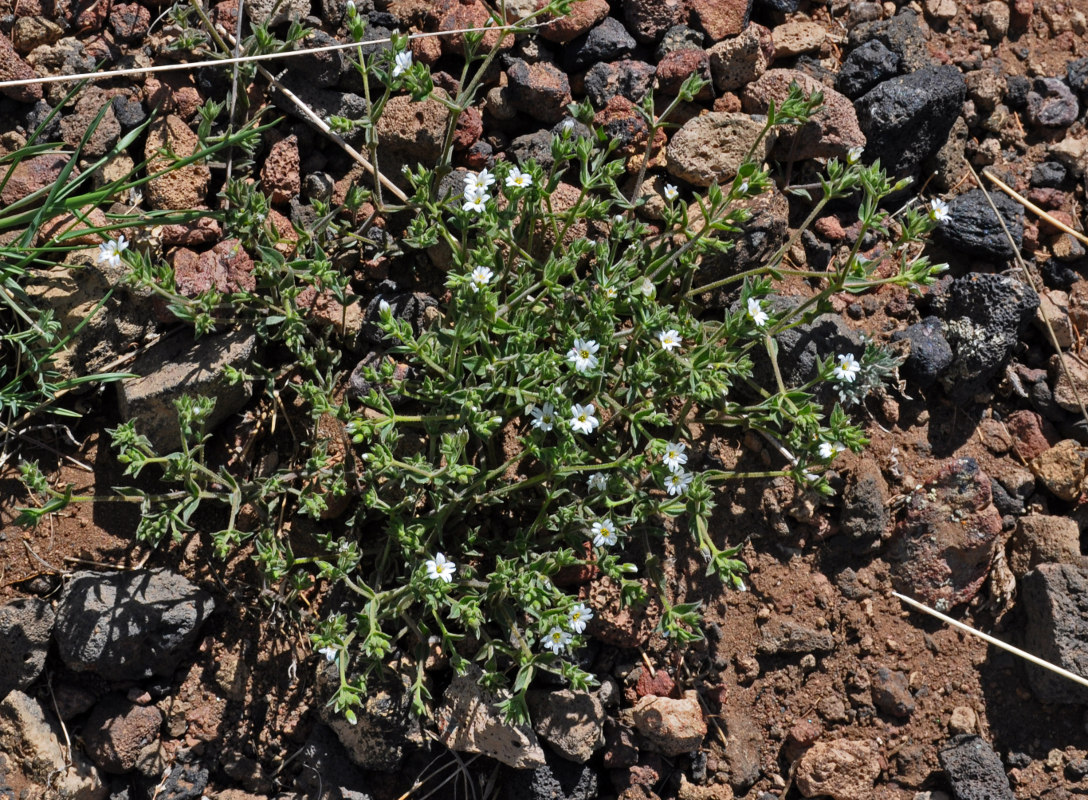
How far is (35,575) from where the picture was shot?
4723 mm

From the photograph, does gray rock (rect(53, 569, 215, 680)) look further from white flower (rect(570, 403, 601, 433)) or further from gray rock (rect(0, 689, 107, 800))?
white flower (rect(570, 403, 601, 433))

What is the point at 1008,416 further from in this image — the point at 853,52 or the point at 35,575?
the point at 35,575

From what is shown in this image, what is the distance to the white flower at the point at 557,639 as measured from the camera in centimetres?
420

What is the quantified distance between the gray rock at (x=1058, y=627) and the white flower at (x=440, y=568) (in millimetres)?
3032

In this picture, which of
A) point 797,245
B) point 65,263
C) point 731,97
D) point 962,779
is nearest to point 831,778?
point 962,779

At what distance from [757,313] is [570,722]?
211 centimetres

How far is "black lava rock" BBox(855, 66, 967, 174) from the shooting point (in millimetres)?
5227

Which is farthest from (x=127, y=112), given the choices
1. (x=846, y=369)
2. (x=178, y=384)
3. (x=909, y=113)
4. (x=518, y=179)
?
(x=909, y=113)

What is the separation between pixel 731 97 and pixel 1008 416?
237 cm

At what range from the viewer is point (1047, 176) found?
562 centimetres

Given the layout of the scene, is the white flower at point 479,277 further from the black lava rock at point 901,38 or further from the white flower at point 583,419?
the black lava rock at point 901,38

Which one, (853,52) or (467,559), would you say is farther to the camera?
(853,52)

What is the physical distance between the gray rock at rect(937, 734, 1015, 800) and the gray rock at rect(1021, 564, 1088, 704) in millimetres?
450

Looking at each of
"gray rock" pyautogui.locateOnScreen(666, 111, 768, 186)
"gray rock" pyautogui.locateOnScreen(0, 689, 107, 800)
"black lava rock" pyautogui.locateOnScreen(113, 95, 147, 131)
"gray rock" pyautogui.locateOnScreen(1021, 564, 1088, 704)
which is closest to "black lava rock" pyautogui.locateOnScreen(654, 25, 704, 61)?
"gray rock" pyautogui.locateOnScreen(666, 111, 768, 186)
